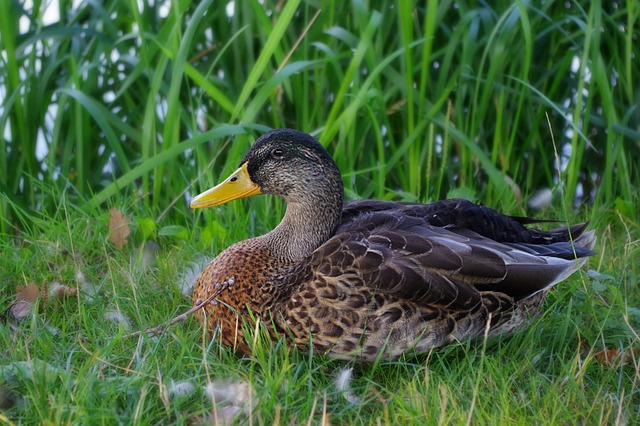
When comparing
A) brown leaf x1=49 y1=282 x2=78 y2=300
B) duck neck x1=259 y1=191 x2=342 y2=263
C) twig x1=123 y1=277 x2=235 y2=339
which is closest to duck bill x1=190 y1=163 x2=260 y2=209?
duck neck x1=259 y1=191 x2=342 y2=263

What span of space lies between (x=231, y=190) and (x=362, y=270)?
0.59 metres

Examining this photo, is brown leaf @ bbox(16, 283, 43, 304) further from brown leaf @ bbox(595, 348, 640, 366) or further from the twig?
brown leaf @ bbox(595, 348, 640, 366)

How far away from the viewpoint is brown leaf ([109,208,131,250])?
156 inches

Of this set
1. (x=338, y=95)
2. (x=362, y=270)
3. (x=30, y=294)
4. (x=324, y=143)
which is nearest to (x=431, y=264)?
(x=362, y=270)

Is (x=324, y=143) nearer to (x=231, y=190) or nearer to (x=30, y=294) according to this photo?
(x=231, y=190)

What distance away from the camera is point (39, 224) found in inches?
159

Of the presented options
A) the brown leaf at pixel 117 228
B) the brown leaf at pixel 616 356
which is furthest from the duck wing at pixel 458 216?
the brown leaf at pixel 117 228

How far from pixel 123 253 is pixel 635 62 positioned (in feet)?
9.21

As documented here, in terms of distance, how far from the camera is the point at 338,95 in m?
4.21

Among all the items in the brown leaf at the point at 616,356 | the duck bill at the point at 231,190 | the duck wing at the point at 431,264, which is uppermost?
the duck bill at the point at 231,190

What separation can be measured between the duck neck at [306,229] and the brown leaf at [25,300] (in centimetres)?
89

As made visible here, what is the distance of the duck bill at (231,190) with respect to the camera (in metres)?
3.31

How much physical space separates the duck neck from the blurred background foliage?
0.86 m

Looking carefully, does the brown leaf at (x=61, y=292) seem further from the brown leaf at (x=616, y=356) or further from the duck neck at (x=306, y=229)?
the brown leaf at (x=616, y=356)
